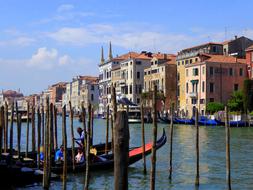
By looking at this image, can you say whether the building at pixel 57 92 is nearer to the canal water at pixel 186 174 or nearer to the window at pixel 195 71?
the window at pixel 195 71

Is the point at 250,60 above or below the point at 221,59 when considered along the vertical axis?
below

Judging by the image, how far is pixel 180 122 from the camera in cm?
3966

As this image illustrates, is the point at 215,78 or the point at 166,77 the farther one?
the point at 166,77

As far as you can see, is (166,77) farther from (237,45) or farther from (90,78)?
(90,78)

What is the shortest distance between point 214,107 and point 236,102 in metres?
1.93

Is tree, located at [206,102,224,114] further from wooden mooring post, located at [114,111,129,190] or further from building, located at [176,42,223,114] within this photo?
wooden mooring post, located at [114,111,129,190]

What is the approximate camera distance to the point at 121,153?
4047mm

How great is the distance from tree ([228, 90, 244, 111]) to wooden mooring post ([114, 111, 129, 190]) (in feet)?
118

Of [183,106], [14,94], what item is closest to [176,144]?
[183,106]

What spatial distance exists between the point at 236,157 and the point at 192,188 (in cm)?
607

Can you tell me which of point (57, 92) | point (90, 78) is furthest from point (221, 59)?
point (57, 92)

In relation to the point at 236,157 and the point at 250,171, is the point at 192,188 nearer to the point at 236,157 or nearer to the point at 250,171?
the point at 250,171

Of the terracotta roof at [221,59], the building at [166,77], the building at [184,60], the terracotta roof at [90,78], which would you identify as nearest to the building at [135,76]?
the building at [166,77]

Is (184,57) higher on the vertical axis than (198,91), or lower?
higher
